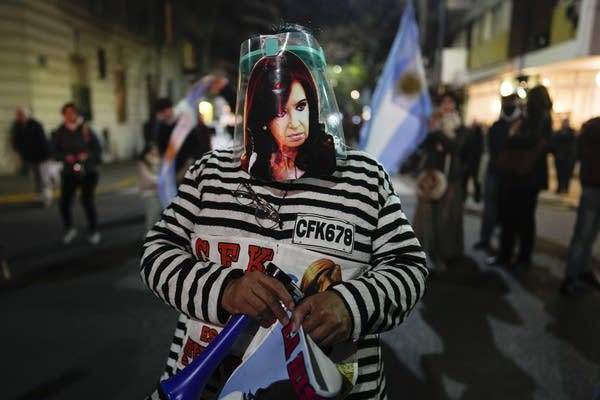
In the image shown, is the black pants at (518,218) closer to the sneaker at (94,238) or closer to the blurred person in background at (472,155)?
the blurred person in background at (472,155)

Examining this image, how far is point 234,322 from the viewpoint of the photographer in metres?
1.21

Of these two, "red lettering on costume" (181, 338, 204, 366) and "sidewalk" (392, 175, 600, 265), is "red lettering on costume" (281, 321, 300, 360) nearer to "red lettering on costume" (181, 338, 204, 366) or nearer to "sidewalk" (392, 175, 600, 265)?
"red lettering on costume" (181, 338, 204, 366)

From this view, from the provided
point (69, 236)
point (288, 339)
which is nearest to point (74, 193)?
point (69, 236)

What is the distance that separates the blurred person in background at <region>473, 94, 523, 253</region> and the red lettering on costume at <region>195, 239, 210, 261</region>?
539cm

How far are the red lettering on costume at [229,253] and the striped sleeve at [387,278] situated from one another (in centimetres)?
29

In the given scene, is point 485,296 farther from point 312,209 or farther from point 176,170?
point 312,209

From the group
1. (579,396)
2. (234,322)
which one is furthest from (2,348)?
(579,396)

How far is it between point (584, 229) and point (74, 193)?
597 centimetres

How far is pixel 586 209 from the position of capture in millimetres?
4656

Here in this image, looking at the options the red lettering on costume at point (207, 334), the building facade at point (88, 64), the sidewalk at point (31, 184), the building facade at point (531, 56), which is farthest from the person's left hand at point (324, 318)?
the building facade at point (88, 64)

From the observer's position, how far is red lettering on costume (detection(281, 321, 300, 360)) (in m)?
1.14

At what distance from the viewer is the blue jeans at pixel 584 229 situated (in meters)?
4.59

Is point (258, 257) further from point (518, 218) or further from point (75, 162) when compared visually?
point (75, 162)

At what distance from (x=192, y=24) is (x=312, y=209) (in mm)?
31053
